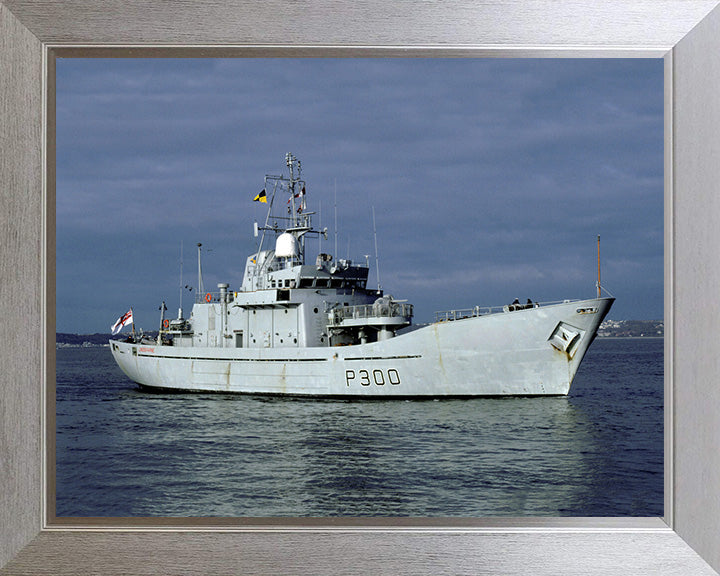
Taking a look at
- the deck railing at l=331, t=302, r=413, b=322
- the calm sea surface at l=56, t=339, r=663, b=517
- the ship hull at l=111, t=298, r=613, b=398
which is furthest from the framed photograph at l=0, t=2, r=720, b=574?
the deck railing at l=331, t=302, r=413, b=322

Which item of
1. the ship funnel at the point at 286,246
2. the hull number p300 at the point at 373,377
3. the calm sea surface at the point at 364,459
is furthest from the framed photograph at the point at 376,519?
the ship funnel at the point at 286,246

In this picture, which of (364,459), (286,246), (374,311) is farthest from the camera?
(286,246)

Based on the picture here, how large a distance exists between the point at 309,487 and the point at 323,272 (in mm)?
7431

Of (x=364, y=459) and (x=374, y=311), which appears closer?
(x=364, y=459)

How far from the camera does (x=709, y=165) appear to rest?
261 centimetres

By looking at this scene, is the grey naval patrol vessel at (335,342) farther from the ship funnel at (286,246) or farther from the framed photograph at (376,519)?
the framed photograph at (376,519)

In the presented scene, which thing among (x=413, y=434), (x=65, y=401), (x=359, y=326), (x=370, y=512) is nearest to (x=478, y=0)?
(x=370, y=512)

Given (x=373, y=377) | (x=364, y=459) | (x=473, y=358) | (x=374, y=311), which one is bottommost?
(x=364, y=459)

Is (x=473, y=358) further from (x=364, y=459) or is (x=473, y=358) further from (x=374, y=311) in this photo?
(x=364, y=459)

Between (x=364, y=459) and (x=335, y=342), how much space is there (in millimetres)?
5745

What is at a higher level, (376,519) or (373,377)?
(376,519)

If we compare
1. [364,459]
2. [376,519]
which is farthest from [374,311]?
[376,519]

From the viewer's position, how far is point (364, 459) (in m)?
7.31

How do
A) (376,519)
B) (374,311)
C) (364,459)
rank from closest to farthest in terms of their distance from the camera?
(376,519) → (364,459) → (374,311)
